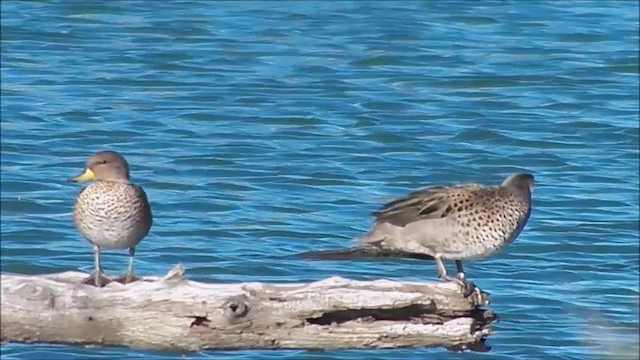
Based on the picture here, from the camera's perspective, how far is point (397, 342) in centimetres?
611

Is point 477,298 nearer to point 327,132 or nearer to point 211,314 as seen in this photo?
point 211,314

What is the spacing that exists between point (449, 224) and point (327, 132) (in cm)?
934

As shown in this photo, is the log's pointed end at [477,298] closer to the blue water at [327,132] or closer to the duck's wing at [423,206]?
the duck's wing at [423,206]

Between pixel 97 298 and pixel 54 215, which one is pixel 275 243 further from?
pixel 97 298

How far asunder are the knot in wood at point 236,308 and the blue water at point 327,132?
428 centimetres

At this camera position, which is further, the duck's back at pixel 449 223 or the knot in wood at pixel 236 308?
the duck's back at pixel 449 223

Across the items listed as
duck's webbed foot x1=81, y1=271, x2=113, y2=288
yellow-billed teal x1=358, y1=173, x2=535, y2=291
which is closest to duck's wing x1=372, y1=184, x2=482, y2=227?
yellow-billed teal x1=358, y1=173, x2=535, y2=291

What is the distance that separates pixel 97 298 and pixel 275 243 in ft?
22.9

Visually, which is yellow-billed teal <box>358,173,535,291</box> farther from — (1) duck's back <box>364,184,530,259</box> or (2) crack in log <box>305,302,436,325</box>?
(2) crack in log <box>305,302,436,325</box>

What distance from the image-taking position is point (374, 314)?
19.7 ft

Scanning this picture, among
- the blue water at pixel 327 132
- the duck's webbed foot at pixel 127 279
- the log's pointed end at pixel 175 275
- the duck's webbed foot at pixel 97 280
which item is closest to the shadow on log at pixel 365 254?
the duck's webbed foot at pixel 127 279

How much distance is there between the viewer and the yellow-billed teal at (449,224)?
7090mm

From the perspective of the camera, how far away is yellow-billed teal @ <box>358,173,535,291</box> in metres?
7.09

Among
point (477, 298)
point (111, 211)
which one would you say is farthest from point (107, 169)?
point (477, 298)
